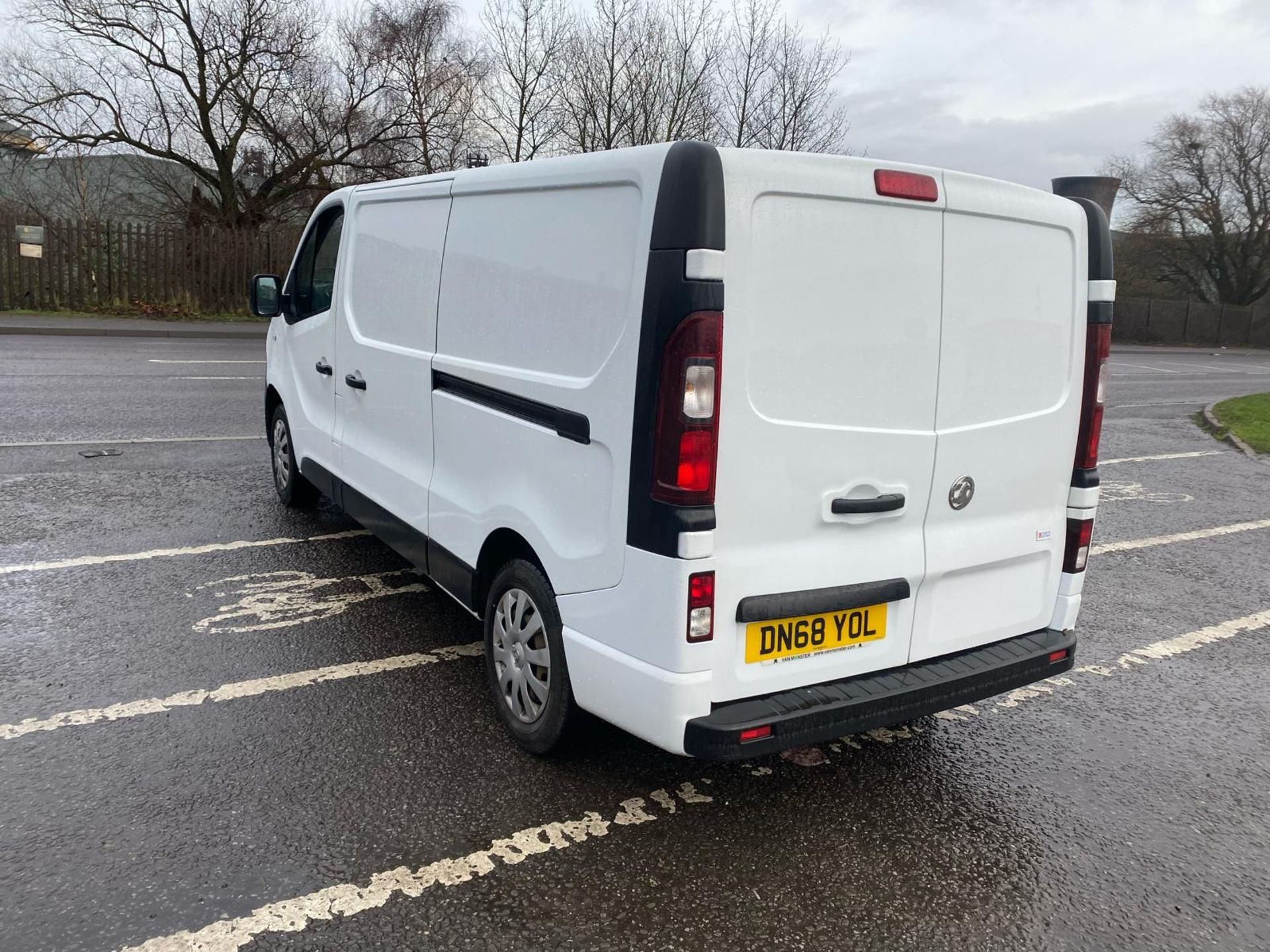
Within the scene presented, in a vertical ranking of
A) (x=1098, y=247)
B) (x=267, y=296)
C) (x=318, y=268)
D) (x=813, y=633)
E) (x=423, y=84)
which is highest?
(x=423, y=84)

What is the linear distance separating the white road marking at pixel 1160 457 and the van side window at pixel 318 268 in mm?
8088

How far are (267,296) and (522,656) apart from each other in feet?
12.3

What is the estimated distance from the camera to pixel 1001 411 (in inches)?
129

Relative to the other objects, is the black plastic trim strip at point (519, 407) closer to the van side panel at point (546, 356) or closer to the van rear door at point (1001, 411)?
the van side panel at point (546, 356)

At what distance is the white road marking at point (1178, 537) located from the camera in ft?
22.4

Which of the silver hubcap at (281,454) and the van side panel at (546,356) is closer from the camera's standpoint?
the van side panel at (546,356)

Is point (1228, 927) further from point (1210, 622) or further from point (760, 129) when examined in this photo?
point (760, 129)

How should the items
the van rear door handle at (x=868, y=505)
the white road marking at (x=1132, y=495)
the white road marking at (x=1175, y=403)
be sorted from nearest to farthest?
the van rear door handle at (x=868, y=505), the white road marking at (x=1132, y=495), the white road marking at (x=1175, y=403)

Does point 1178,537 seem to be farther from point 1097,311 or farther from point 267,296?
point 267,296

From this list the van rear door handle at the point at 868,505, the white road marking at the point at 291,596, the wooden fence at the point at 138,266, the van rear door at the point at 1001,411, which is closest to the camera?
the van rear door handle at the point at 868,505

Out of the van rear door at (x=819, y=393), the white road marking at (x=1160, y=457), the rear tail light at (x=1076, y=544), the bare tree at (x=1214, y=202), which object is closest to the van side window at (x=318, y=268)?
the van rear door at (x=819, y=393)

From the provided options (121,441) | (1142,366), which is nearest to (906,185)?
(121,441)

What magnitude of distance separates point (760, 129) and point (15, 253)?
19.8 meters

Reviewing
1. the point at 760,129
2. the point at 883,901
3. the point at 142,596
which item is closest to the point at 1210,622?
the point at 883,901
